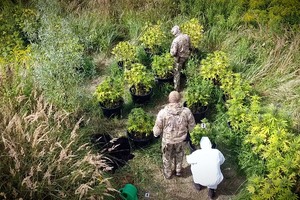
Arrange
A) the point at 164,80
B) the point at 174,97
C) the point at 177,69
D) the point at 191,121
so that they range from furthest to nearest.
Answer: the point at 164,80 < the point at 177,69 < the point at 191,121 < the point at 174,97

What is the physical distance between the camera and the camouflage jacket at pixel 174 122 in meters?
6.67

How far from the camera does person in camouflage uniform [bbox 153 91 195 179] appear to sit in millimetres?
6652

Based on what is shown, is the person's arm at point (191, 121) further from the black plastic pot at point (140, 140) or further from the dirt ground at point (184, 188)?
the black plastic pot at point (140, 140)

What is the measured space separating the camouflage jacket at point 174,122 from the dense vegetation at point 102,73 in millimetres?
1153

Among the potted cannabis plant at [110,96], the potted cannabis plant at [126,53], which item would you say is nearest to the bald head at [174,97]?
the potted cannabis plant at [110,96]

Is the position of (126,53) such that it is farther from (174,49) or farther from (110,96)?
(110,96)

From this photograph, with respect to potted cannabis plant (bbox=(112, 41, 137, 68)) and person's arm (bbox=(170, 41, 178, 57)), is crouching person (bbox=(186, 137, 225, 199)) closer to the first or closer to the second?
person's arm (bbox=(170, 41, 178, 57))

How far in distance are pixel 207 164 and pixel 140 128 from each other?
178 centimetres

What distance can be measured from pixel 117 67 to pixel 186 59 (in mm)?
1659

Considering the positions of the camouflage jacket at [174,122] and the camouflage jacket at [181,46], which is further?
the camouflage jacket at [181,46]

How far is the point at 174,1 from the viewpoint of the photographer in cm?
1158

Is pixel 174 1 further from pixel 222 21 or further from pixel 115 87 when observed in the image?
pixel 115 87

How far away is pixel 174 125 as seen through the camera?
22.1 feet

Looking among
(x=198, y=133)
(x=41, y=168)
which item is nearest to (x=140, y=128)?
(x=198, y=133)
